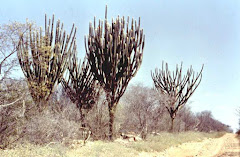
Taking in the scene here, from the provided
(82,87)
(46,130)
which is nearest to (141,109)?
(82,87)

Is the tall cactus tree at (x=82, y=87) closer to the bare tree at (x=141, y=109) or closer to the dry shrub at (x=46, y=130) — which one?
the bare tree at (x=141, y=109)

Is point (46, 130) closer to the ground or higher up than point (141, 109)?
closer to the ground

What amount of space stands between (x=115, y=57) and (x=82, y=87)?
3864mm

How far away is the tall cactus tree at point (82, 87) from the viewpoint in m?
16.4

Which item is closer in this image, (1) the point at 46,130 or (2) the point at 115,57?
(1) the point at 46,130

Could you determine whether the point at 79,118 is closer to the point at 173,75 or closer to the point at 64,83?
the point at 64,83

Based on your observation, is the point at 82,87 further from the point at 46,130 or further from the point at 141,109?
the point at 46,130

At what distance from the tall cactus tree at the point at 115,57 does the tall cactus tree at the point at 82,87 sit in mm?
1987

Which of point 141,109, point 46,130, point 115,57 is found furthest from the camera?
point 141,109

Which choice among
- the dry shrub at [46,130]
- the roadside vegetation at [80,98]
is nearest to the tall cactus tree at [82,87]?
the roadside vegetation at [80,98]

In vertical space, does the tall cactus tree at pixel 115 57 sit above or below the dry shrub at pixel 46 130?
above

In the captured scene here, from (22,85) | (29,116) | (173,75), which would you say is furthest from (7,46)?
(173,75)

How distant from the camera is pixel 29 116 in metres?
10.3

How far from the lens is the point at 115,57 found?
1396 cm
